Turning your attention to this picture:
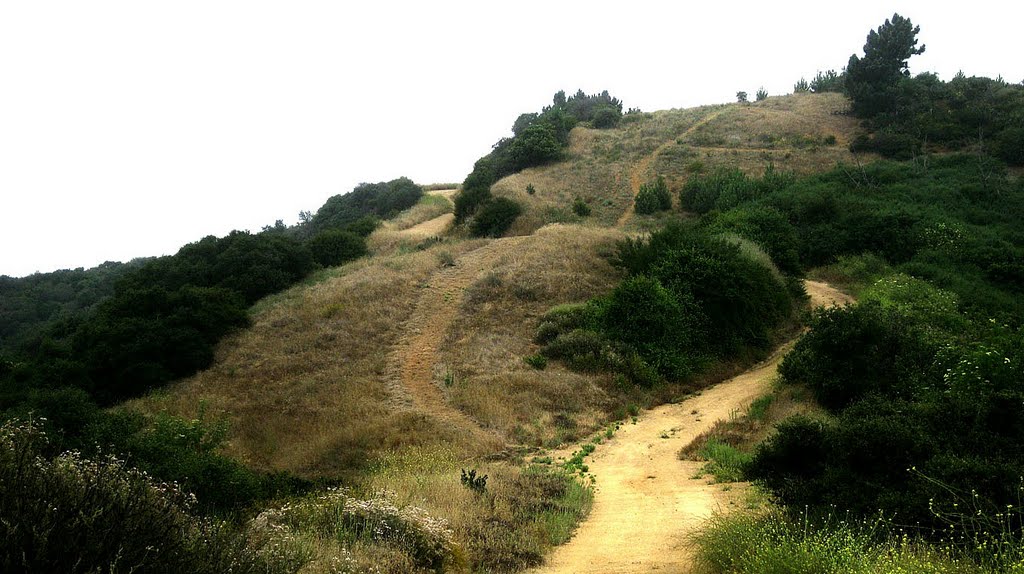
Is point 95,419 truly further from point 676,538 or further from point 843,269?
point 843,269

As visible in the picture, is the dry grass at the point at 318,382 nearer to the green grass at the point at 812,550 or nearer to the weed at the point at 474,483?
the weed at the point at 474,483

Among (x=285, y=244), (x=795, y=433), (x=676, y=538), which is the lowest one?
(x=676, y=538)

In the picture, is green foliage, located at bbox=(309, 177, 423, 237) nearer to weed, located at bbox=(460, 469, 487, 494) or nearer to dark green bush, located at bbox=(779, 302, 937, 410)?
dark green bush, located at bbox=(779, 302, 937, 410)

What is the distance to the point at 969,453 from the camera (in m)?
5.76

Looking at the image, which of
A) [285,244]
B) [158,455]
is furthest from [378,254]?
[158,455]

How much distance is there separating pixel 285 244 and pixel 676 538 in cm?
2572

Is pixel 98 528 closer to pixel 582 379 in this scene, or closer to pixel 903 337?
pixel 582 379

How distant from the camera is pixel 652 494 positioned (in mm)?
9188

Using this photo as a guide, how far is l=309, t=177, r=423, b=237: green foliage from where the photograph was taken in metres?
48.0

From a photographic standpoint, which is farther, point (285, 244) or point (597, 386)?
point (285, 244)

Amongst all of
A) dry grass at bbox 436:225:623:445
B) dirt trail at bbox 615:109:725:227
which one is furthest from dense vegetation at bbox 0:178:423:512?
dirt trail at bbox 615:109:725:227

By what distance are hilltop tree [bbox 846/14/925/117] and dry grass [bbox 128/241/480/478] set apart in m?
36.7

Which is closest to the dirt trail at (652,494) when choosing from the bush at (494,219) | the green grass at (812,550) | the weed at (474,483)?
the green grass at (812,550)

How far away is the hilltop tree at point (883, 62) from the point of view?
4419 cm
